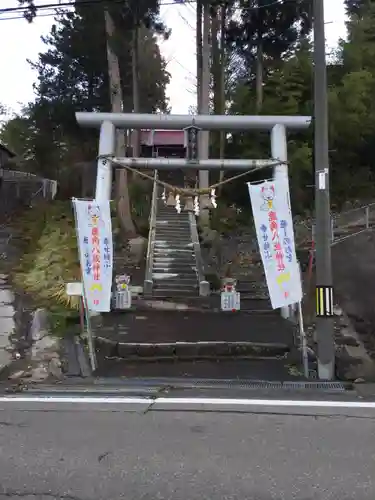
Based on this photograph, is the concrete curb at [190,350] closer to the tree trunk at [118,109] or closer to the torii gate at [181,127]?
the torii gate at [181,127]

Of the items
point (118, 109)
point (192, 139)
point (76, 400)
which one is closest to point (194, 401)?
point (76, 400)

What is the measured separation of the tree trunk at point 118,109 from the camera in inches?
813

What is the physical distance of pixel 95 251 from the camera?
10.4 meters

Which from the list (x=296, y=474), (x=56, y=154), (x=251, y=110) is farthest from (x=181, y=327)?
(x=56, y=154)

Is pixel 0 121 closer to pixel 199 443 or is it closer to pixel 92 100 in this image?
pixel 92 100

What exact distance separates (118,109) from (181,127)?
8658 mm

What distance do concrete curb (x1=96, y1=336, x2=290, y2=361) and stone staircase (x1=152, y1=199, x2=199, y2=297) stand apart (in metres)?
4.78

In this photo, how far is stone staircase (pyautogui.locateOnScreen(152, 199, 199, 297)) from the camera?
1614cm

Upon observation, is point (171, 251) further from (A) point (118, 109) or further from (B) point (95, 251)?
(B) point (95, 251)

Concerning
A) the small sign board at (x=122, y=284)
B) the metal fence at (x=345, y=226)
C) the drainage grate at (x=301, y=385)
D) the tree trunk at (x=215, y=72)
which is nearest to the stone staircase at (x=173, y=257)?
the small sign board at (x=122, y=284)

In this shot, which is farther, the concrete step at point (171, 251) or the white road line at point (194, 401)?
the concrete step at point (171, 251)

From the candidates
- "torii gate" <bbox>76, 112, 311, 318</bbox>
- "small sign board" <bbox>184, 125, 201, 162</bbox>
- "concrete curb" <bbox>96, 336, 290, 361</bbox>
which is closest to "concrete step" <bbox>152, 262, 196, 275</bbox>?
"torii gate" <bbox>76, 112, 311, 318</bbox>

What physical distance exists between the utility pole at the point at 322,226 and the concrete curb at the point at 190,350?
1.73 meters

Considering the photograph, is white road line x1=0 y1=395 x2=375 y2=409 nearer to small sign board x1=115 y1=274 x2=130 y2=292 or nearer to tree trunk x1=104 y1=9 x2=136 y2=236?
small sign board x1=115 y1=274 x2=130 y2=292
